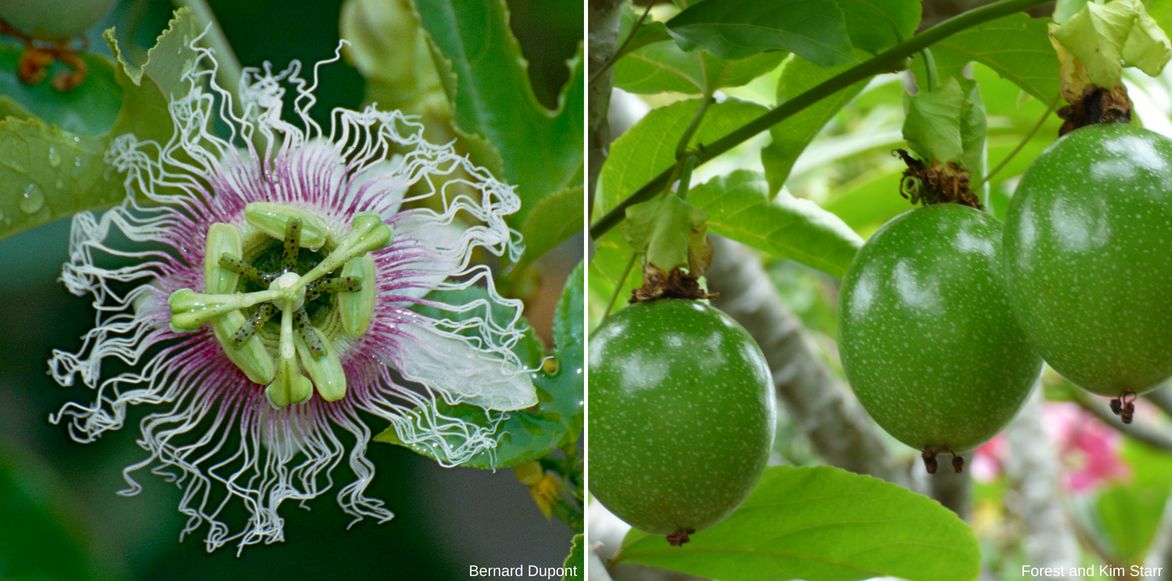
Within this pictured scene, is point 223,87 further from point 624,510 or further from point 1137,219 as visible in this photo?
point 1137,219

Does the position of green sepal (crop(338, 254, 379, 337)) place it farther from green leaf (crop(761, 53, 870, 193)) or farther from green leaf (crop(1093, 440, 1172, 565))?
green leaf (crop(1093, 440, 1172, 565))

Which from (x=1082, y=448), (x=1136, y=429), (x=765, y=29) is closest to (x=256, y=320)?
(x=765, y=29)

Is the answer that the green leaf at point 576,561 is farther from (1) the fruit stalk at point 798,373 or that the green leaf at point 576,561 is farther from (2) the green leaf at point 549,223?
(1) the fruit stalk at point 798,373

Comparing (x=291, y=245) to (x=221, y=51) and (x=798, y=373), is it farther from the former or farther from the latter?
(x=798, y=373)

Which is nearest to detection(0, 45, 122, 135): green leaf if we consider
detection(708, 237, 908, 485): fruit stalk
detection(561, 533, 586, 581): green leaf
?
detection(561, 533, 586, 581): green leaf

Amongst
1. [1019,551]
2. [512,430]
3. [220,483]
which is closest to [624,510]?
[512,430]
